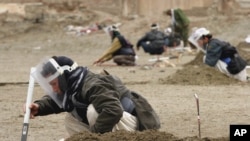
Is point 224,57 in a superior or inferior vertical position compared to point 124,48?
superior

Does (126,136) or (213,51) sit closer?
(126,136)

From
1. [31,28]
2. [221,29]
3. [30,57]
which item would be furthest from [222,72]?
[31,28]

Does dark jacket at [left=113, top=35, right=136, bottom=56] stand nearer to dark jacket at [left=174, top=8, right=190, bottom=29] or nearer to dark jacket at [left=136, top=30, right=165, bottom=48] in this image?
dark jacket at [left=136, top=30, right=165, bottom=48]

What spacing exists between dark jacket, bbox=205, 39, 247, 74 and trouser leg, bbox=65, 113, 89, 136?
827 cm

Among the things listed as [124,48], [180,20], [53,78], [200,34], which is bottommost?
[180,20]

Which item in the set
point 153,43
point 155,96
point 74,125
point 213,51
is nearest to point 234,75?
point 213,51

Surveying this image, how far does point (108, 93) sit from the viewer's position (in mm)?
7734

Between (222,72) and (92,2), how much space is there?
19728 mm

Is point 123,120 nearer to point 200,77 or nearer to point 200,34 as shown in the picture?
point 200,77

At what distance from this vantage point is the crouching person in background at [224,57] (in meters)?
16.4

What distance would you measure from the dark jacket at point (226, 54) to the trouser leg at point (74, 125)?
27.1 feet

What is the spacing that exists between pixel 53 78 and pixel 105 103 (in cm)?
62

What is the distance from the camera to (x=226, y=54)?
54.1 ft

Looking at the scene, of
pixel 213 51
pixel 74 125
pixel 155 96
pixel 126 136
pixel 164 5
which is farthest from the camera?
pixel 164 5
